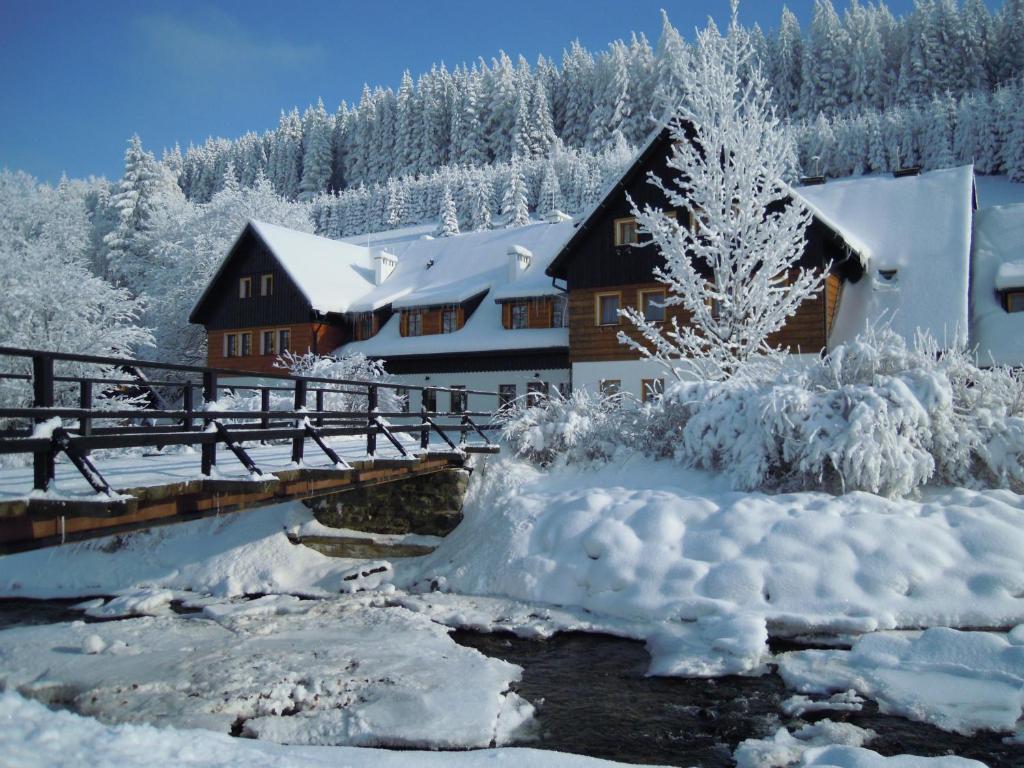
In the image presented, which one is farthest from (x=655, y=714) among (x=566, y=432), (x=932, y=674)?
(x=566, y=432)

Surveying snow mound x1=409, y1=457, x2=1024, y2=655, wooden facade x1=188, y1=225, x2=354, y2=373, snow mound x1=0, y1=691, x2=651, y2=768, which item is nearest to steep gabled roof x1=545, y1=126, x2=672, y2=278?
wooden facade x1=188, y1=225, x2=354, y2=373

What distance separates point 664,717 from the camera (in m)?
7.39

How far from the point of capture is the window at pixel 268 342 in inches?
1289

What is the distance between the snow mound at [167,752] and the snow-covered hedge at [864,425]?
26.5 ft

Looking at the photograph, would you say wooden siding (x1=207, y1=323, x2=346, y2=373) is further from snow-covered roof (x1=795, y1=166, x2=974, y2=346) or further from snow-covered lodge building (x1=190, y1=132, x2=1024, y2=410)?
snow-covered roof (x1=795, y1=166, x2=974, y2=346)

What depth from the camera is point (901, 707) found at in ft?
23.8

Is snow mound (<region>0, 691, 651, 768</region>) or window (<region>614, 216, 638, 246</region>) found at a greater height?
window (<region>614, 216, 638, 246</region>)

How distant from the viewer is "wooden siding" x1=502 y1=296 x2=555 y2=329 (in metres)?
27.4

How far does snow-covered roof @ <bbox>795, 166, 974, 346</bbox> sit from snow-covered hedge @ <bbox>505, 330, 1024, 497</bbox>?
263 inches

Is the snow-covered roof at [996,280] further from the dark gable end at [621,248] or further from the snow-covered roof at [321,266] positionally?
the snow-covered roof at [321,266]

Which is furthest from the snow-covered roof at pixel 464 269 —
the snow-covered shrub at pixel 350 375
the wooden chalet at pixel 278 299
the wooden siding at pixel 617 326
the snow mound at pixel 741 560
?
the snow mound at pixel 741 560

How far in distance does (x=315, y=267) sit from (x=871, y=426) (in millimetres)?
26620

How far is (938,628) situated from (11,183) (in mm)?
47149

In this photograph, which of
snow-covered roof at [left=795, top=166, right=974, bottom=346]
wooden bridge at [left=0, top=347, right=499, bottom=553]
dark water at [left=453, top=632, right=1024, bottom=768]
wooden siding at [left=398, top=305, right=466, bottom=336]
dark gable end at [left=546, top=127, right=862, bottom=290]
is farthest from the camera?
wooden siding at [left=398, top=305, right=466, bottom=336]
